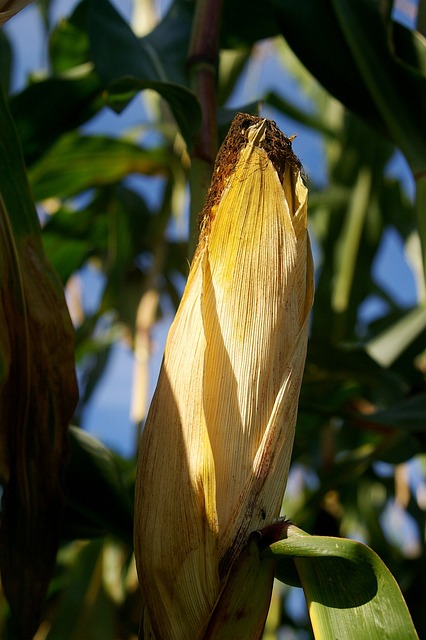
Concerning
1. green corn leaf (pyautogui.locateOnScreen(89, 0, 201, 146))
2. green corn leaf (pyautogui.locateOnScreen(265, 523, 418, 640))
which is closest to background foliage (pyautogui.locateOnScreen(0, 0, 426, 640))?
green corn leaf (pyautogui.locateOnScreen(89, 0, 201, 146))

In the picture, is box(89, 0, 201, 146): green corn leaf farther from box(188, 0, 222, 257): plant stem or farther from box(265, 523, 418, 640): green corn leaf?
box(265, 523, 418, 640): green corn leaf

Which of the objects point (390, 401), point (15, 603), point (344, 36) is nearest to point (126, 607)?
point (390, 401)

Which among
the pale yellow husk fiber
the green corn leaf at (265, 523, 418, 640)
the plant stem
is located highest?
the plant stem

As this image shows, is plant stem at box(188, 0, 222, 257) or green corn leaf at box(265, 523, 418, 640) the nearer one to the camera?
green corn leaf at box(265, 523, 418, 640)

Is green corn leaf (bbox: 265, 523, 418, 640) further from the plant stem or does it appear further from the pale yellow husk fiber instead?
Answer: the plant stem

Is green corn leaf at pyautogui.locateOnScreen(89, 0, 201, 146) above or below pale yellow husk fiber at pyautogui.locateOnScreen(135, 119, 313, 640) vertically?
above

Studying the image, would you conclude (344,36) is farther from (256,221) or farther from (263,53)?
(263,53)

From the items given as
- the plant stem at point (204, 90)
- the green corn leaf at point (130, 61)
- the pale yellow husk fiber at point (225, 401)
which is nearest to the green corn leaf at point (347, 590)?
the pale yellow husk fiber at point (225, 401)
